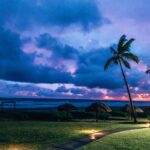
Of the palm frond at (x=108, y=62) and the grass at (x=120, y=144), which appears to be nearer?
the grass at (x=120, y=144)

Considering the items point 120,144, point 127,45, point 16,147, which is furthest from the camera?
point 127,45

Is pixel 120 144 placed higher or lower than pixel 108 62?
lower

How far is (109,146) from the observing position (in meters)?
15.8

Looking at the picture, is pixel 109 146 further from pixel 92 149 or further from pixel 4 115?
pixel 4 115

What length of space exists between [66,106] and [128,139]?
21.6m

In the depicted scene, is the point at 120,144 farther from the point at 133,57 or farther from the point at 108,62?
the point at 108,62

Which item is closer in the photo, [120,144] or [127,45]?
[120,144]

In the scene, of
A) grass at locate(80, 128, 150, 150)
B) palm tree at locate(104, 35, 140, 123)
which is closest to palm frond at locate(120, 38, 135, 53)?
palm tree at locate(104, 35, 140, 123)

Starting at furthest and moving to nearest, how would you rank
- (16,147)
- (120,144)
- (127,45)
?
1. (127,45)
2. (120,144)
3. (16,147)

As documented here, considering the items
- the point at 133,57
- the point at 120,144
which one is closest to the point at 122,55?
the point at 133,57

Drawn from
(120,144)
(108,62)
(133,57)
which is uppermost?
(133,57)

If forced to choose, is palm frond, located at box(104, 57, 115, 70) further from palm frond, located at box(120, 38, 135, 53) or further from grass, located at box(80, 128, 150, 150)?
grass, located at box(80, 128, 150, 150)

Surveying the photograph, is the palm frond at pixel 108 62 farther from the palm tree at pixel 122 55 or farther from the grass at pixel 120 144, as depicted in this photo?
the grass at pixel 120 144

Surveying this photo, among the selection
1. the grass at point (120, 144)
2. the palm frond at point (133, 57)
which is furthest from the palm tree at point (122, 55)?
the grass at point (120, 144)
